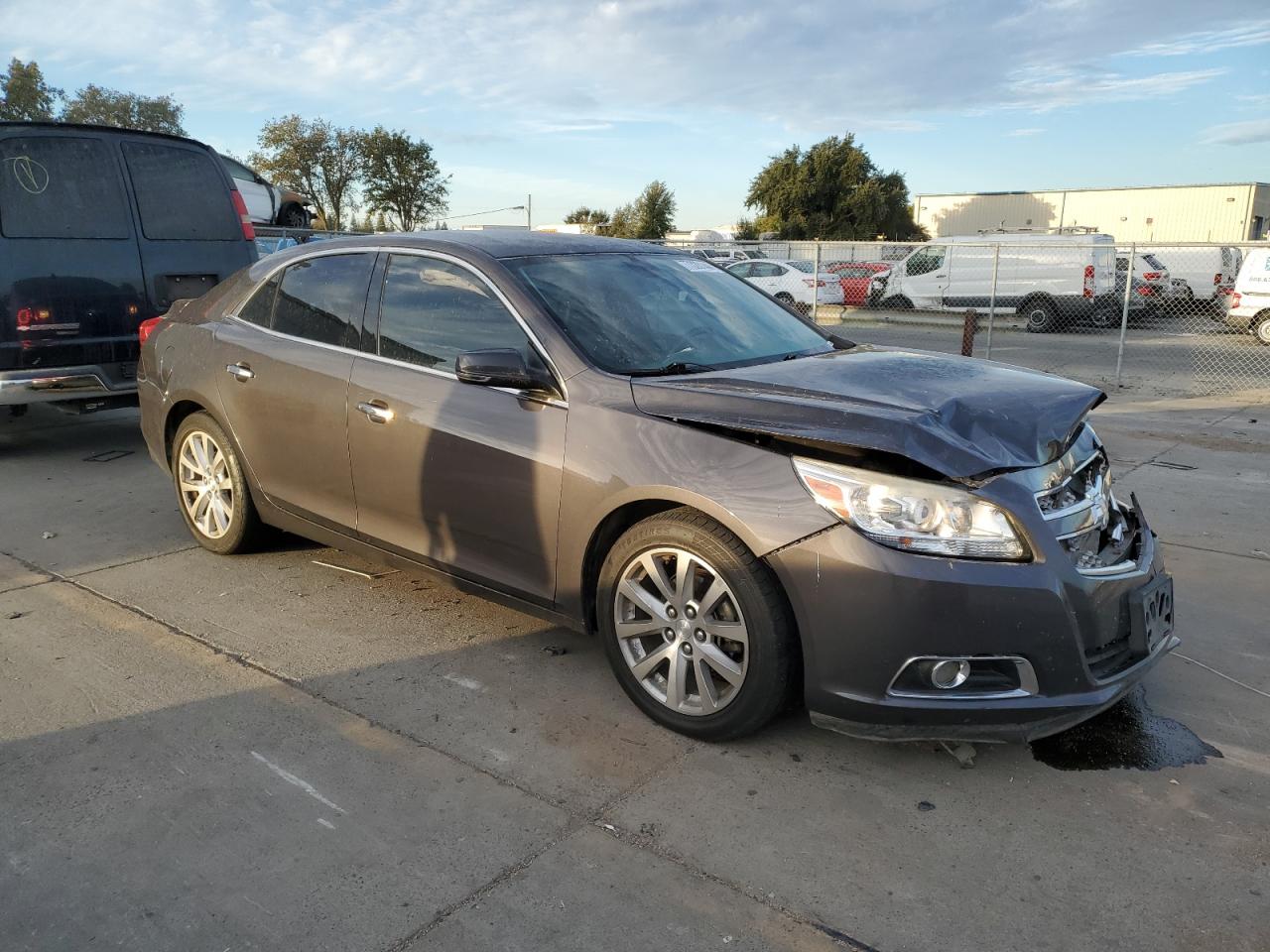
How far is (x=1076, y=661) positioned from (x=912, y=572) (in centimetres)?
57

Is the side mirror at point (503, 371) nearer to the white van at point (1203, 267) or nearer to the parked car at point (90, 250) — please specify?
the parked car at point (90, 250)

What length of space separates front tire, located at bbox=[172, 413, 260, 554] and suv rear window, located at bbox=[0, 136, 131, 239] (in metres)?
2.86

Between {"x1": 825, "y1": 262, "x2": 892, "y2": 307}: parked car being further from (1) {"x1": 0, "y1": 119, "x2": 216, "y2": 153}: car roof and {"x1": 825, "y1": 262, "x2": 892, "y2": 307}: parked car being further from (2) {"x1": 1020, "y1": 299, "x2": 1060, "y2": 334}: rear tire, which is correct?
(1) {"x1": 0, "y1": 119, "x2": 216, "y2": 153}: car roof

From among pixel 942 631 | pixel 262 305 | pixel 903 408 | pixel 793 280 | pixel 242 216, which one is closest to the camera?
pixel 942 631

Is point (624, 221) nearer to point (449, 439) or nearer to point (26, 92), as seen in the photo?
point (26, 92)

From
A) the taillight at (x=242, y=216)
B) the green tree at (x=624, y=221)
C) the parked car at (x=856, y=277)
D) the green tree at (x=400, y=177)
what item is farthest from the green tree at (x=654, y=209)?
the taillight at (x=242, y=216)

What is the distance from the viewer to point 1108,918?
2477 millimetres

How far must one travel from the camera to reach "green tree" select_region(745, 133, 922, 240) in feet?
186

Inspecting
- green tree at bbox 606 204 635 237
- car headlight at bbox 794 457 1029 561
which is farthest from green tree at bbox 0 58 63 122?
car headlight at bbox 794 457 1029 561

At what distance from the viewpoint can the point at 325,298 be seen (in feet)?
14.8

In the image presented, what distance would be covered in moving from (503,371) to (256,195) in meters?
13.7

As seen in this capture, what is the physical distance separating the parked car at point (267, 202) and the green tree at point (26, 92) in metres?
33.2

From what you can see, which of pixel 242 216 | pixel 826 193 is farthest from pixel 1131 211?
pixel 242 216

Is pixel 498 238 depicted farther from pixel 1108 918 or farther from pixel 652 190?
pixel 652 190
